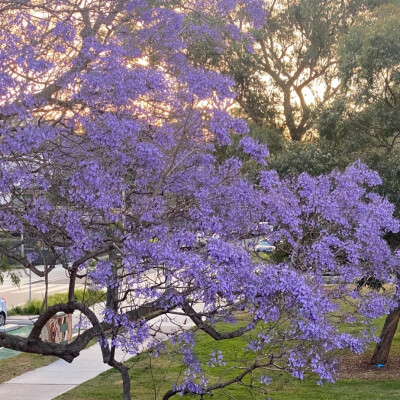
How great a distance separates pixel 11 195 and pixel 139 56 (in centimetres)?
235

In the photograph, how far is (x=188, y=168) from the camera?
882cm

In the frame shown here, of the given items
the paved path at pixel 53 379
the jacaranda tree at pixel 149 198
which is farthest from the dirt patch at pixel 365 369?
the jacaranda tree at pixel 149 198

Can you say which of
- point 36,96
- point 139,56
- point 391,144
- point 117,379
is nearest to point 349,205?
point 139,56

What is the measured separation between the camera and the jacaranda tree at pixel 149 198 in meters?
6.73

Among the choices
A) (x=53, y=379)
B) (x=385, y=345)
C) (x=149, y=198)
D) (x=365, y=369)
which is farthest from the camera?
(x=385, y=345)

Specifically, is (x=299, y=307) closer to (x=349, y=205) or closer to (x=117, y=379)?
(x=349, y=205)

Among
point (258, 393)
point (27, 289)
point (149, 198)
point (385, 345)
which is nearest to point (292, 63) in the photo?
point (385, 345)

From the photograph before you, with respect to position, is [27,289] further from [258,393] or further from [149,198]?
[149,198]

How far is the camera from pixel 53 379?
14.0 metres

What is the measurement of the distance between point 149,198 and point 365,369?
770cm

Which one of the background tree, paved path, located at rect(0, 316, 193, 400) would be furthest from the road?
the background tree

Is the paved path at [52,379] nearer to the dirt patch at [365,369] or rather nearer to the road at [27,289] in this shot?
the dirt patch at [365,369]

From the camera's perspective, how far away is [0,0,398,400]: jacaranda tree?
673 centimetres

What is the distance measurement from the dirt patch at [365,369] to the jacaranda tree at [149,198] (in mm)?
5138
